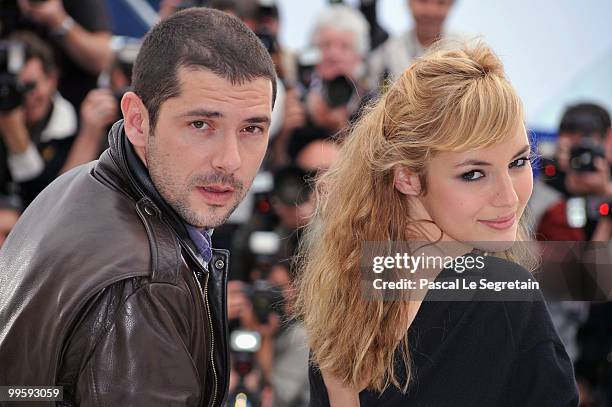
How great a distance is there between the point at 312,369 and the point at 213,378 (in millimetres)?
383

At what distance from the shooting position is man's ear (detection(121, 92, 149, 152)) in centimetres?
181

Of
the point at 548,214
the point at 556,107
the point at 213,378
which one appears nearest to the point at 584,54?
the point at 556,107

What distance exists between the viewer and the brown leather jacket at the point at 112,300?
1518 millimetres

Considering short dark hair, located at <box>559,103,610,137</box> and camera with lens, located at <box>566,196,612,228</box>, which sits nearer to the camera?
camera with lens, located at <box>566,196,612,228</box>

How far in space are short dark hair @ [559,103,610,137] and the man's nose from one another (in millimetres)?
2961

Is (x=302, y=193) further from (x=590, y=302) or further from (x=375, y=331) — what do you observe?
(x=375, y=331)

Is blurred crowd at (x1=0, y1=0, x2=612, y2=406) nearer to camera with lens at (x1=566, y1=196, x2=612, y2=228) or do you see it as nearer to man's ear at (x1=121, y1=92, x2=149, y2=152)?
camera with lens at (x1=566, y1=196, x2=612, y2=228)

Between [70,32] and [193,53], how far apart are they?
101 inches

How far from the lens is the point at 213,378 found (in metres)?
1.74

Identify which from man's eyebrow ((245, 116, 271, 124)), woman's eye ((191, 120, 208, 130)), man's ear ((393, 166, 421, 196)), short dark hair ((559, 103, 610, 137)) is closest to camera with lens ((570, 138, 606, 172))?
short dark hair ((559, 103, 610, 137))

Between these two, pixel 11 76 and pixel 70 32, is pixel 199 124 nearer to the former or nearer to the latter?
pixel 11 76

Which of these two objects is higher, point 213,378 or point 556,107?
point 556,107

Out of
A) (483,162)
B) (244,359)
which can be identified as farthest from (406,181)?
(244,359)

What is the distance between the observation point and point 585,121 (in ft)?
14.4
